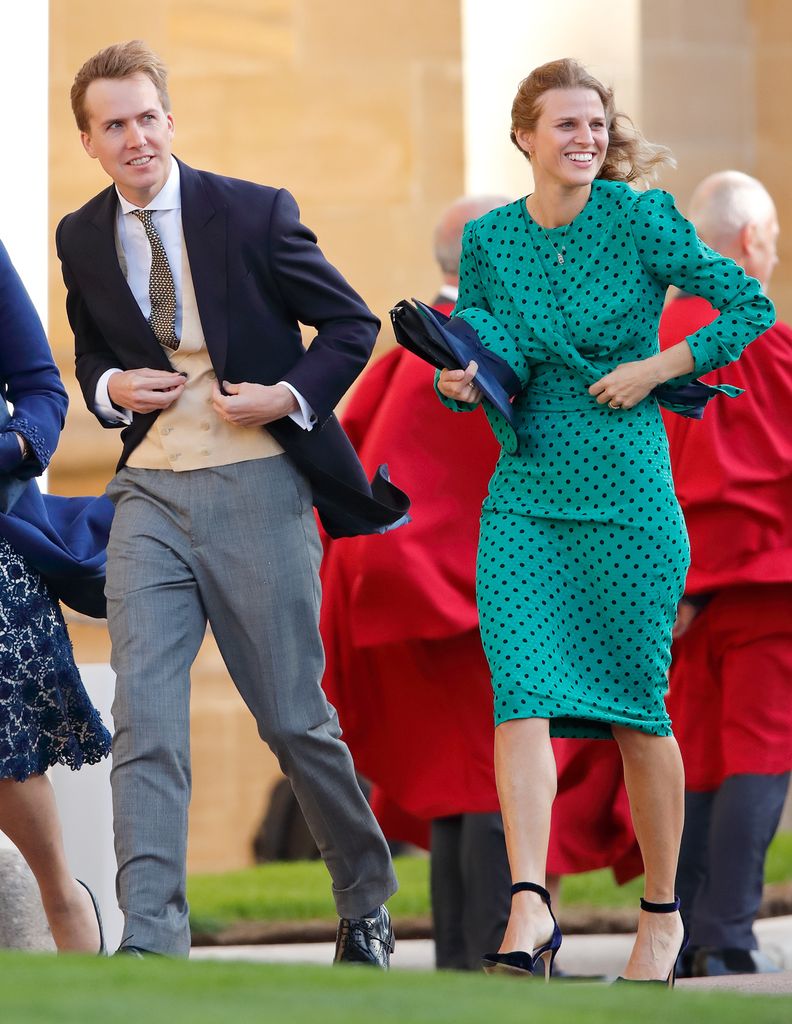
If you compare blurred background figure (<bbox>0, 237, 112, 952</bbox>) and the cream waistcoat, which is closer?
the cream waistcoat

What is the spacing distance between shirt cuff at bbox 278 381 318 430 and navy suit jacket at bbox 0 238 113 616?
23.5 inches

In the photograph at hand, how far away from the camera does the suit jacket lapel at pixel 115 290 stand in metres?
4.52

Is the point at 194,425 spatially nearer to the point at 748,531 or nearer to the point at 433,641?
the point at 433,641

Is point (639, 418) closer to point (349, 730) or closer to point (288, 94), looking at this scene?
point (349, 730)

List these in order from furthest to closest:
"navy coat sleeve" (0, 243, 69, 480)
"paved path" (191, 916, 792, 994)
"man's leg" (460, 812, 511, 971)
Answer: "paved path" (191, 916, 792, 994)
"man's leg" (460, 812, 511, 971)
"navy coat sleeve" (0, 243, 69, 480)

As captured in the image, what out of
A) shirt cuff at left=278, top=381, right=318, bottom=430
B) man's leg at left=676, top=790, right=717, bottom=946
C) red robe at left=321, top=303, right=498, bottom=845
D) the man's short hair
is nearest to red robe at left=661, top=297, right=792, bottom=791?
man's leg at left=676, top=790, right=717, bottom=946

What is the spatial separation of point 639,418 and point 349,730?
2.09 meters

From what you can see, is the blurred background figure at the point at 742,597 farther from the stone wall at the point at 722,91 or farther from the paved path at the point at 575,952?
the stone wall at the point at 722,91

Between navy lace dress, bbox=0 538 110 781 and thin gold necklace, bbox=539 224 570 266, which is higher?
thin gold necklace, bbox=539 224 570 266

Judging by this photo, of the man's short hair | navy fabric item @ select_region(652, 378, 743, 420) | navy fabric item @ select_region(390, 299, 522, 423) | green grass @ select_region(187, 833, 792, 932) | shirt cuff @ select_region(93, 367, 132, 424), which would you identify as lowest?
green grass @ select_region(187, 833, 792, 932)

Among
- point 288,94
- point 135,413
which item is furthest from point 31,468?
point 288,94

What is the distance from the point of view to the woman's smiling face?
4.51 meters

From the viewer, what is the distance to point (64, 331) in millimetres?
10281

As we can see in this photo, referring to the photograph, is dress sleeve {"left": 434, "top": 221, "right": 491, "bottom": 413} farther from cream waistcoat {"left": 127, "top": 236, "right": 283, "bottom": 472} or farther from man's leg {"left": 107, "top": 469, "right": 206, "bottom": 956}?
man's leg {"left": 107, "top": 469, "right": 206, "bottom": 956}
